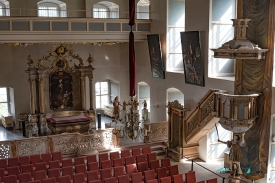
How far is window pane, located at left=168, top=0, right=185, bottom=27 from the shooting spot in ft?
53.6

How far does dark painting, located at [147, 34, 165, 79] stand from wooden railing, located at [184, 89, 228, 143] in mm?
3632

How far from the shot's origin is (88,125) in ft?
57.9

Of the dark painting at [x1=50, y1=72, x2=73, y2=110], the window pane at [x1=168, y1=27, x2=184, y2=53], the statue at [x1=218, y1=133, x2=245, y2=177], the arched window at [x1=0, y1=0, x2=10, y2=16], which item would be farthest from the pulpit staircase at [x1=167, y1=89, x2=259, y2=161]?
the arched window at [x1=0, y1=0, x2=10, y2=16]

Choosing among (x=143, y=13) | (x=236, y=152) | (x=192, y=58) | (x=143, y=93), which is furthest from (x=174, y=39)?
(x=236, y=152)

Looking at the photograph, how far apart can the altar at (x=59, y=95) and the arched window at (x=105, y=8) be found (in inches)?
158

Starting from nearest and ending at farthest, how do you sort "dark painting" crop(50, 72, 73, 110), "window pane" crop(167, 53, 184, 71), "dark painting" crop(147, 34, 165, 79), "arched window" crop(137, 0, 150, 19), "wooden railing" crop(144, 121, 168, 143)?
"wooden railing" crop(144, 121, 168, 143)
"window pane" crop(167, 53, 184, 71)
"dark painting" crop(147, 34, 165, 79)
"dark painting" crop(50, 72, 73, 110)
"arched window" crop(137, 0, 150, 19)

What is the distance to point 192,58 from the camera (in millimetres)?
14336

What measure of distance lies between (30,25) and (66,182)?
26.8 feet

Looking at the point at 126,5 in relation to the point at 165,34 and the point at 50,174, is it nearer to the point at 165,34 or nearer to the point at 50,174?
the point at 165,34

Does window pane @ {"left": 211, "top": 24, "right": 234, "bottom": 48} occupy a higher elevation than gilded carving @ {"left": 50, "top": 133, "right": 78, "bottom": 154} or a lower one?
higher

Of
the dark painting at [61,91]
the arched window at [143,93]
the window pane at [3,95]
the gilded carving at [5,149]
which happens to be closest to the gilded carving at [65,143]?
the gilded carving at [5,149]

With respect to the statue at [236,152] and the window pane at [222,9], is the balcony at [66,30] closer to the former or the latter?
the window pane at [222,9]

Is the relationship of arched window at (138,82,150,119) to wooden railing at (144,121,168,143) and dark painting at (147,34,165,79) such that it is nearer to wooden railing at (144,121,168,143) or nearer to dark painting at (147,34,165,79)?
dark painting at (147,34,165,79)

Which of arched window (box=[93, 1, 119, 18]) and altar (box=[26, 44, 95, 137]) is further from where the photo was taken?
arched window (box=[93, 1, 119, 18])
